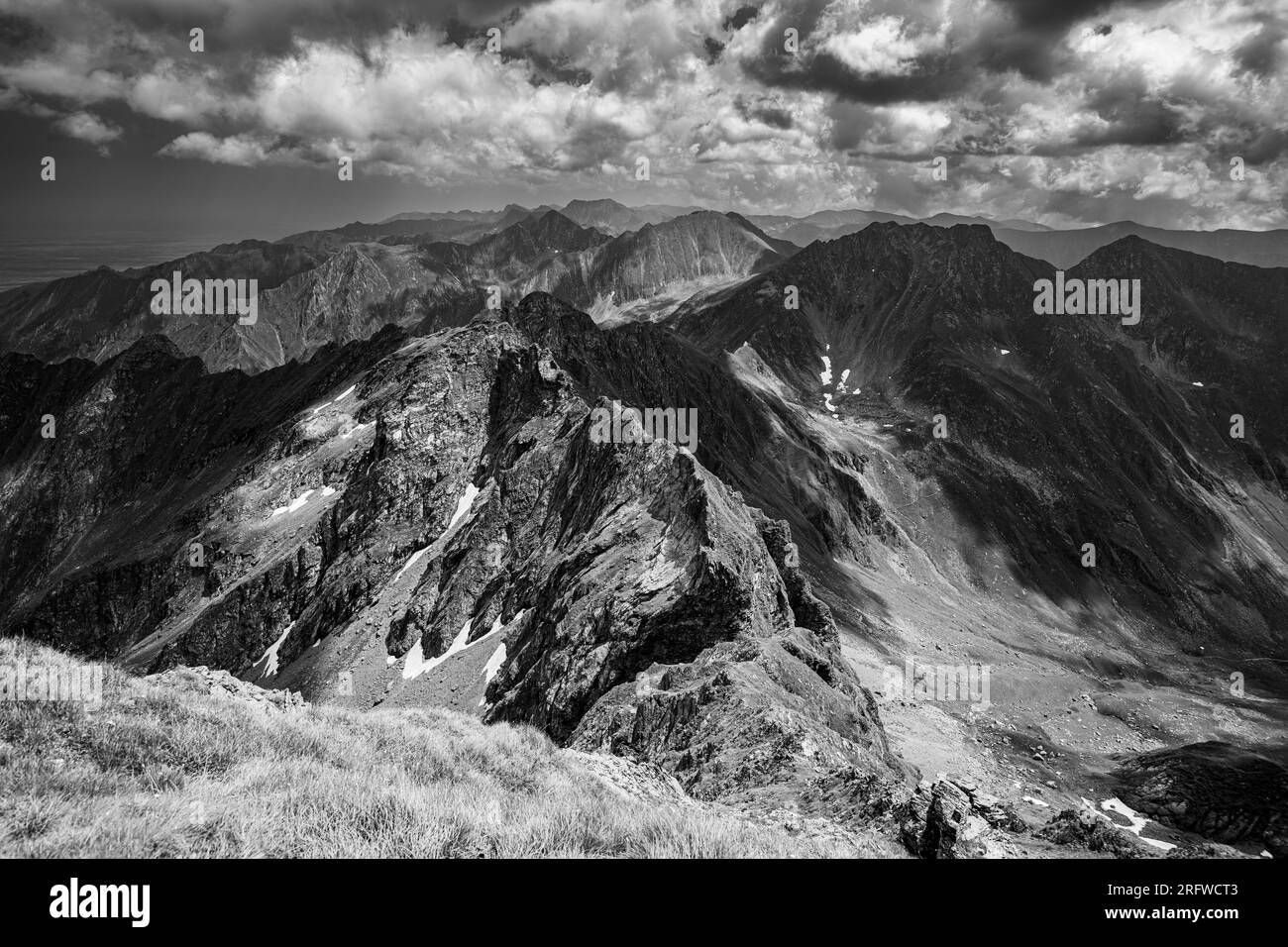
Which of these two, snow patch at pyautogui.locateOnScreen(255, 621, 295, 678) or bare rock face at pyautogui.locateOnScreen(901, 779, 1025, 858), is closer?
bare rock face at pyautogui.locateOnScreen(901, 779, 1025, 858)

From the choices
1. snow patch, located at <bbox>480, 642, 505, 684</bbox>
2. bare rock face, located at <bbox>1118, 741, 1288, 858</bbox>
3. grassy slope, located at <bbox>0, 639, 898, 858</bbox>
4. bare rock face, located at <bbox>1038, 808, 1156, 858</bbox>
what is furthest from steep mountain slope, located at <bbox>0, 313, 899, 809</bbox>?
bare rock face, located at <bbox>1118, 741, 1288, 858</bbox>

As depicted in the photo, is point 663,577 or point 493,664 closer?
point 663,577

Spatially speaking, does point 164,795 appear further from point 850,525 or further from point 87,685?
point 850,525

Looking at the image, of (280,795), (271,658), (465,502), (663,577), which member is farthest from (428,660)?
(280,795)

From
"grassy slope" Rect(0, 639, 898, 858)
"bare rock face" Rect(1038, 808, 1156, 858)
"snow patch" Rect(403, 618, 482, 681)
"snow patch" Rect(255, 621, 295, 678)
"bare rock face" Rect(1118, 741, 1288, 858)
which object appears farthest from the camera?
"snow patch" Rect(255, 621, 295, 678)

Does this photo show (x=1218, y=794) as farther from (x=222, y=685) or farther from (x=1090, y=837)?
(x=222, y=685)

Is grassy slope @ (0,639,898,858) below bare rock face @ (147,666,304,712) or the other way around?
the other way around

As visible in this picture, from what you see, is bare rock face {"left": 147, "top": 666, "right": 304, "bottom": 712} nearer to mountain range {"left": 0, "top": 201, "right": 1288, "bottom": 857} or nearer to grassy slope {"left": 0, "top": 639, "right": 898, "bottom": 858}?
grassy slope {"left": 0, "top": 639, "right": 898, "bottom": 858}

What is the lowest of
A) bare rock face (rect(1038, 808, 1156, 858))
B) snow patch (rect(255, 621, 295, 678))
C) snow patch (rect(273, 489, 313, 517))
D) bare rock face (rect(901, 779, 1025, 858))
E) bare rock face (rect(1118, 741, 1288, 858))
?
bare rock face (rect(1118, 741, 1288, 858))
